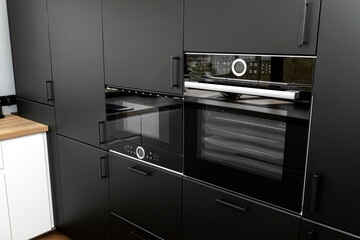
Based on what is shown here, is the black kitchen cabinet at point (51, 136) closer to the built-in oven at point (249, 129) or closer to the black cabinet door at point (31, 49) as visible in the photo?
the black cabinet door at point (31, 49)

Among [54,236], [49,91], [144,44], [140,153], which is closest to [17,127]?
[49,91]

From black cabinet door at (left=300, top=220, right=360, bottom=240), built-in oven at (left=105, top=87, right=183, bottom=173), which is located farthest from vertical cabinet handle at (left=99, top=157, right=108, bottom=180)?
black cabinet door at (left=300, top=220, right=360, bottom=240)

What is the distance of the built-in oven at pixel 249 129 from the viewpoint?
119 cm

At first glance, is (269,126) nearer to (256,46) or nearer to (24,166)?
(256,46)

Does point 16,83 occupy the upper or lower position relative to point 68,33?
lower

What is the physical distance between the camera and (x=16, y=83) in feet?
8.89

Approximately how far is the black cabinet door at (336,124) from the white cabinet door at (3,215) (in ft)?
6.66

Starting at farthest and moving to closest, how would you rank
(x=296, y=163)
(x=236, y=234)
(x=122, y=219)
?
(x=122, y=219) < (x=236, y=234) < (x=296, y=163)

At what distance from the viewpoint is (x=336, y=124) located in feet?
3.57

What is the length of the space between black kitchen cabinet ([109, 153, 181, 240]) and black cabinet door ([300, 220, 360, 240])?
633 mm

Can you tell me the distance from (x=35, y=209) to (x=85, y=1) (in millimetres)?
1596

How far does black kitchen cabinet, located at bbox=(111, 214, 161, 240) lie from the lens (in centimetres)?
190

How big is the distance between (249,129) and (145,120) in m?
0.64

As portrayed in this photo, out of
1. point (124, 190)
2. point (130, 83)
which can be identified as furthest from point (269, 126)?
point (124, 190)
